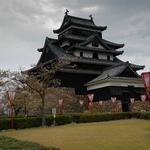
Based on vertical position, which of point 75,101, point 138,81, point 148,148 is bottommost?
point 148,148

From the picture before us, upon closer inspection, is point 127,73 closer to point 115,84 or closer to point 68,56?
point 115,84

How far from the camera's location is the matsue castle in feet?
80.7

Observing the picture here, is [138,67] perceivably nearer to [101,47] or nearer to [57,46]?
[101,47]

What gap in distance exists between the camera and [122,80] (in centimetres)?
2473

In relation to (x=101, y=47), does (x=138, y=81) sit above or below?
below

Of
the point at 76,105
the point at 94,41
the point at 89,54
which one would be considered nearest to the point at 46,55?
the point at 89,54

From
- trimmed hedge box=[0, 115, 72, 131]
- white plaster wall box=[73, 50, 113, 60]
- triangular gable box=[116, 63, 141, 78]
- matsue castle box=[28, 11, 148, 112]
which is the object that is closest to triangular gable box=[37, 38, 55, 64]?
matsue castle box=[28, 11, 148, 112]

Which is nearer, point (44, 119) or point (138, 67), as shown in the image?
point (44, 119)

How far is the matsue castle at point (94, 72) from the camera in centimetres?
2459

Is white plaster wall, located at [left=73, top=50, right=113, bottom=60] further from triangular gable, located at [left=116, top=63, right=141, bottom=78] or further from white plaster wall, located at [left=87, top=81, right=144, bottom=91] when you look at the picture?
triangular gable, located at [left=116, top=63, right=141, bottom=78]

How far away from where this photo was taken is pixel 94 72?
28.5 m

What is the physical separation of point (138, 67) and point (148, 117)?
1429 centimetres

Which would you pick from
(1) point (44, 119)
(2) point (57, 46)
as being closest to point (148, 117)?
(1) point (44, 119)

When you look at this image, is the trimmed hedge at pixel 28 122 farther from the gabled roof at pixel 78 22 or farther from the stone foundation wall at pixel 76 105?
the gabled roof at pixel 78 22
